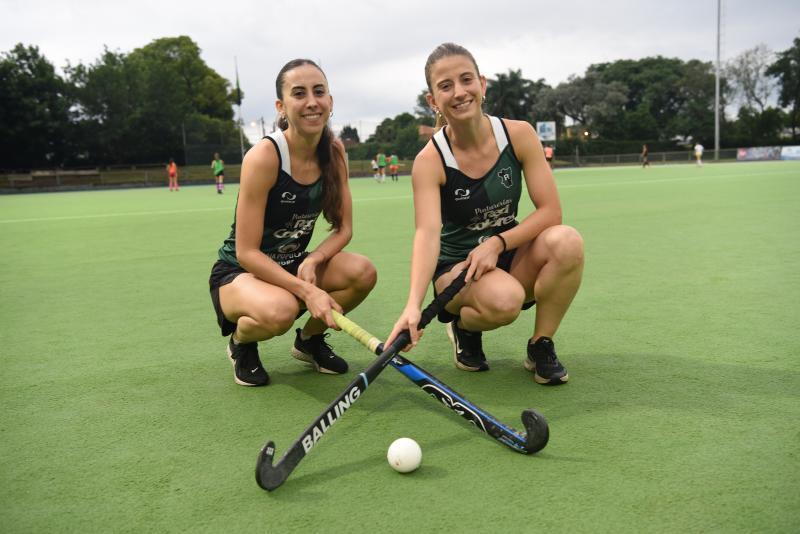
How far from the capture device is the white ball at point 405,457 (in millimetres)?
2432

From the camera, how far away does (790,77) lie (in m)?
62.4

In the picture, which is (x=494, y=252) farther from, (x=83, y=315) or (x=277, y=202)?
(x=83, y=315)

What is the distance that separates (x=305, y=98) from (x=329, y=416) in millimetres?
1750

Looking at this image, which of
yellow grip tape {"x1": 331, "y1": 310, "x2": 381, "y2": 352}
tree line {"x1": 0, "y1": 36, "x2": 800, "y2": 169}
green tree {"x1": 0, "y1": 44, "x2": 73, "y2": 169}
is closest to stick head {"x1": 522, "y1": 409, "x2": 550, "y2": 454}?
yellow grip tape {"x1": 331, "y1": 310, "x2": 381, "y2": 352}

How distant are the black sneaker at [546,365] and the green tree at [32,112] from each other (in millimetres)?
49598

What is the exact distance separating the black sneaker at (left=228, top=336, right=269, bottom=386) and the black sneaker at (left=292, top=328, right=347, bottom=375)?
35 cm

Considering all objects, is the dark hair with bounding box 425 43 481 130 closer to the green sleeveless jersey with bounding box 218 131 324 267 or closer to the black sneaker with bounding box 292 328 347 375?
the green sleeveless jersey with bounding box 218 131 324 267

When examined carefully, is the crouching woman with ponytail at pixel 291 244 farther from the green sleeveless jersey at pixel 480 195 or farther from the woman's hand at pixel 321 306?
the green sleeveless jersey at pixel 480 195

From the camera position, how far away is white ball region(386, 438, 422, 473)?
95.7 inches

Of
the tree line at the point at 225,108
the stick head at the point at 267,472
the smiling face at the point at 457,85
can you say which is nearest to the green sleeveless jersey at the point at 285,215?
the smiling face at the point at 457,85

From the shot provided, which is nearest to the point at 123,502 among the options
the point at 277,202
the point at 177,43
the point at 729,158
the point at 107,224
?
the point at 277,202

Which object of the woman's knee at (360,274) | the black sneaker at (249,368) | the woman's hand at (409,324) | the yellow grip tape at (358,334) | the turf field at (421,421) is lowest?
the turf field at (421,421)

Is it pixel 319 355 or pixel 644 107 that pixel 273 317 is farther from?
pixel 644 107

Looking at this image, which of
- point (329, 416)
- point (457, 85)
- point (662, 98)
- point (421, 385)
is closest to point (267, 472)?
point (329, 416)
